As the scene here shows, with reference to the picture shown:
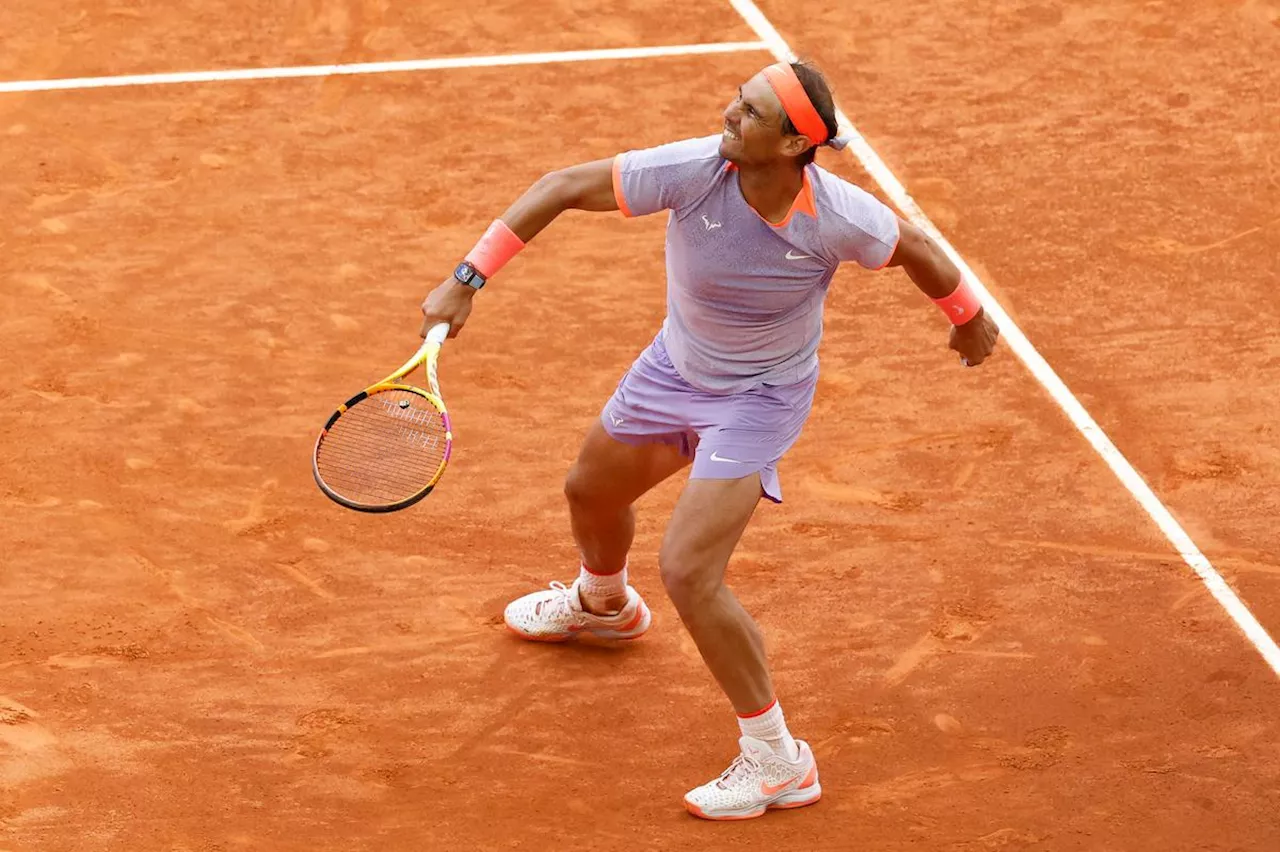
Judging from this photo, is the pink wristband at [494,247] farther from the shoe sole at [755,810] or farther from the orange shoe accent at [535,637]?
the shoe sole at [755,810]

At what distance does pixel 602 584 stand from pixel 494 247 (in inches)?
56.3

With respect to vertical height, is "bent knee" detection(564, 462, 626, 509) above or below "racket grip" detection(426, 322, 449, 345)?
below

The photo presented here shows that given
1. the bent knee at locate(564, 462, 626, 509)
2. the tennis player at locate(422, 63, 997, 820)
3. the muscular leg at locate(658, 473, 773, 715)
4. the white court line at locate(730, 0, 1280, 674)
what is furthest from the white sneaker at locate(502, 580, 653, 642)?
the white court line at locate(730, 0, 1280, 674)

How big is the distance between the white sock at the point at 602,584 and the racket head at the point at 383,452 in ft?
2.14

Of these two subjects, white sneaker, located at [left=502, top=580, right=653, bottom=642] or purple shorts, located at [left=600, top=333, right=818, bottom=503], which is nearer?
purple shorts, located at [left=600, top=333, right=818, bottom=503]

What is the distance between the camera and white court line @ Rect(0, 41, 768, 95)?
10609mm

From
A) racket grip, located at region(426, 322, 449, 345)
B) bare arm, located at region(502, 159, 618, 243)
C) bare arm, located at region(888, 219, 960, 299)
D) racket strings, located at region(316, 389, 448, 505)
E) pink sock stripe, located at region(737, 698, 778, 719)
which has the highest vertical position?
bare arm, located at region(502, 159, 618, 243)

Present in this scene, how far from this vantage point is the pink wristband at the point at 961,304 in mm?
6004

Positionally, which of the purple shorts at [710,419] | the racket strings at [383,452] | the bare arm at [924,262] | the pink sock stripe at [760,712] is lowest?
the pink sock stripe at [760,712]

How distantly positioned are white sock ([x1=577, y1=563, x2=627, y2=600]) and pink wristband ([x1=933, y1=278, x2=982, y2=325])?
4.97 feet

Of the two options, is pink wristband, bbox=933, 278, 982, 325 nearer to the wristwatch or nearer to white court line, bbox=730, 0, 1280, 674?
the wristwatch

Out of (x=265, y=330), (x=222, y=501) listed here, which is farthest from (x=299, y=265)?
(x=222, y=501)

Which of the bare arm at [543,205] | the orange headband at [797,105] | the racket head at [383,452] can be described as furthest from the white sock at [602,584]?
the orange headband at [797,105]

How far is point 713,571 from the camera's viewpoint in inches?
230
